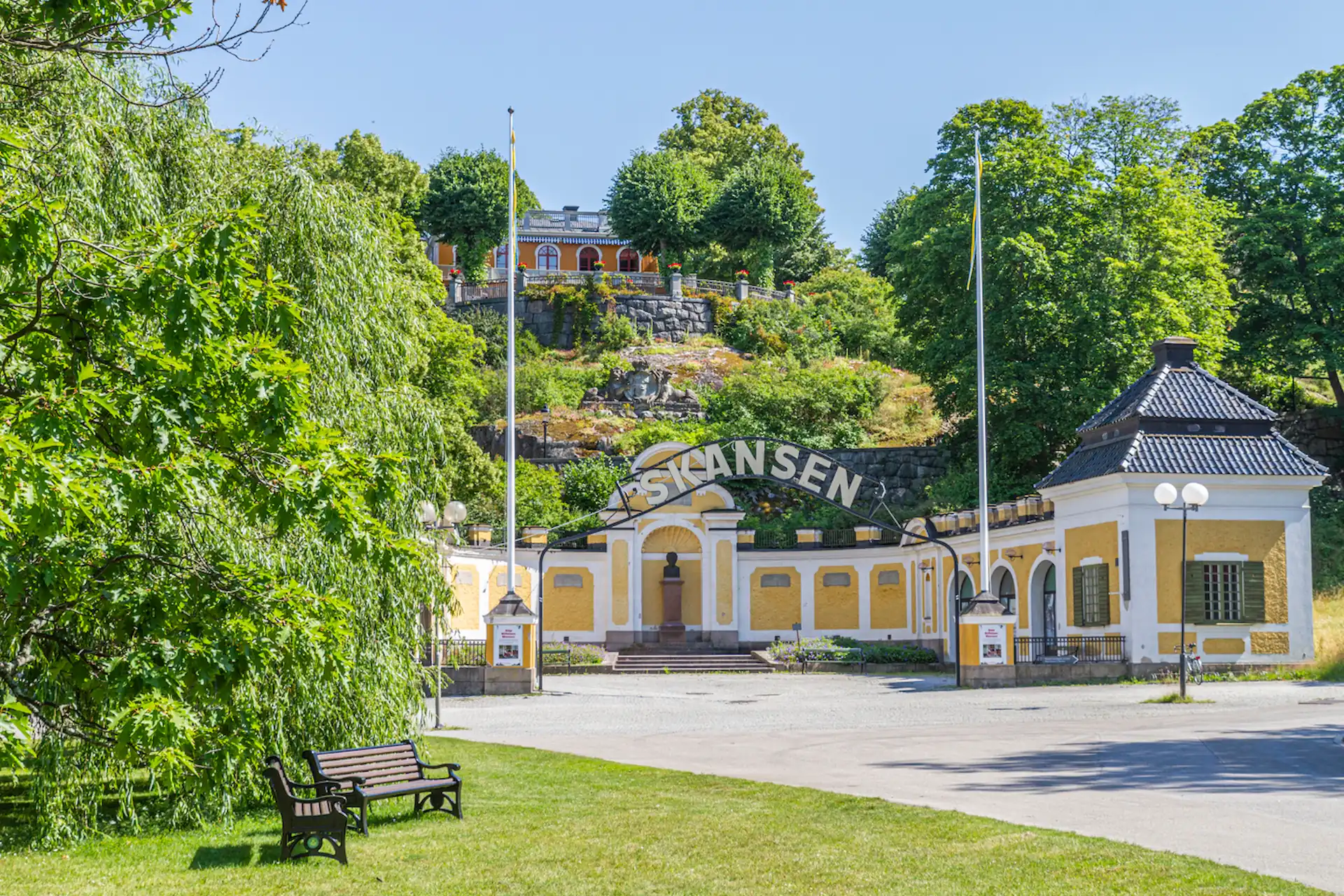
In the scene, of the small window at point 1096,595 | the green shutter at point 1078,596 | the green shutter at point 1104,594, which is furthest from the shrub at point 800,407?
the green shutter at point 1104,594

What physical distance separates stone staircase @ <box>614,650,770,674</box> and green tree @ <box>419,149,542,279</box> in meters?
39.0

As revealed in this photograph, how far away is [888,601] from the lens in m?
44.1

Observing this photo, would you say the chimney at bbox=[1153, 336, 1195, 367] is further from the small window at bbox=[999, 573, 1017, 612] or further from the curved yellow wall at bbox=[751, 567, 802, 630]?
the curved yellow wall at bbox=[751, 567, 802, 630]

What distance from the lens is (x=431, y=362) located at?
3797 centimetres

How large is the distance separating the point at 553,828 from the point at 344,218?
720 centimetres

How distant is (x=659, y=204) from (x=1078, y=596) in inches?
1927

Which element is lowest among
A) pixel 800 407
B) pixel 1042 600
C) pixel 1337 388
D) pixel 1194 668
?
pixel 1194 668

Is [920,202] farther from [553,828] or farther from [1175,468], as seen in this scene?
[553,828]

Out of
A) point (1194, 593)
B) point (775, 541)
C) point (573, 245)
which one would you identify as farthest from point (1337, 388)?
point (573, 245)

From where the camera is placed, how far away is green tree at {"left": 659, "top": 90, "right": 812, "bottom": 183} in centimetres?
9019

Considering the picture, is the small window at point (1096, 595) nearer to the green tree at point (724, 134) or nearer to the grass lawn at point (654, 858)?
the grass lawn at point (654, 858)

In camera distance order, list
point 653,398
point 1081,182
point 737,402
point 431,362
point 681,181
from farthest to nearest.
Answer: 1. point 681,181
2. point 653,398
3. point 737,402
4. point 1081,182
5. point 431,362

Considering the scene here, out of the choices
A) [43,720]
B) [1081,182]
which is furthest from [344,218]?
[1081,182]

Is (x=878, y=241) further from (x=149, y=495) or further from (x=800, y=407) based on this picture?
(x=149, y=495)
